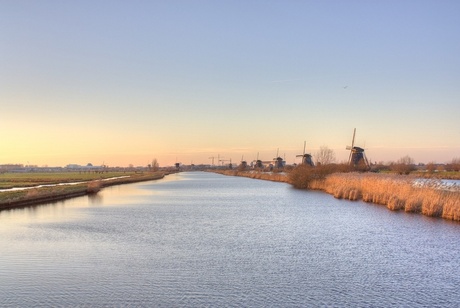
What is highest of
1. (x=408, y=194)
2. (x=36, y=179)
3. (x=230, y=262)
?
(x=408, y=194)

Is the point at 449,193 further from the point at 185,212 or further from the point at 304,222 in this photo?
the point at 185,212

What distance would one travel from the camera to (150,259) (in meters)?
13.4

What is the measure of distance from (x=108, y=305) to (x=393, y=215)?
740 inches

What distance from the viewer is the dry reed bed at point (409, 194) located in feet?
74.4

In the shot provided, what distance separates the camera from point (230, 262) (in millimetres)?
12930

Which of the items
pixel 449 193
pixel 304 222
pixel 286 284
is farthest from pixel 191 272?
pixel 449 193

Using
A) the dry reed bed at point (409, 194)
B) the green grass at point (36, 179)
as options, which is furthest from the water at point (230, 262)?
the green grass at point (36, 179)

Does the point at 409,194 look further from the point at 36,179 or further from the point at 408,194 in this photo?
the point at 36,179

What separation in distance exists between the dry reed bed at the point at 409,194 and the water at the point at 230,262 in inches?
38.3

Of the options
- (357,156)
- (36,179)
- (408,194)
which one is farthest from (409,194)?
(36,179)

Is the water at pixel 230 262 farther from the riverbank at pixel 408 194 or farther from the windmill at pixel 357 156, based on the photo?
the windmill at pixel 357 156

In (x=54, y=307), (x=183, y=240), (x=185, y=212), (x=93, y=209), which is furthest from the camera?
(x=93, y=209)

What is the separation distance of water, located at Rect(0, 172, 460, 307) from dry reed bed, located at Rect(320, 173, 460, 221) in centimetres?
97

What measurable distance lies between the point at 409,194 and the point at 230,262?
18.3 m
